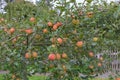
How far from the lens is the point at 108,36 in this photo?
9.84 ft

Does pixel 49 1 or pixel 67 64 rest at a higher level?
pixel 49 1

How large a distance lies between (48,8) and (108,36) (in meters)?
0.58

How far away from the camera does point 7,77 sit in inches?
130

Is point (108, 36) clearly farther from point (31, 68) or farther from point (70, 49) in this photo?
point (31, 68)

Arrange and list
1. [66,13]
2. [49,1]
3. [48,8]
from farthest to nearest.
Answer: [49,1], [48,8], [66,13]

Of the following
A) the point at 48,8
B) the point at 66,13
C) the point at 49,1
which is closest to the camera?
the point at 66,13

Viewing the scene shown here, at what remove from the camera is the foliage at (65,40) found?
274 cm

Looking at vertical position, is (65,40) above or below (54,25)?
below

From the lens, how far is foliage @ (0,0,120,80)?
274 cm

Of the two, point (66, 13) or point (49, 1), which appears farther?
point (49, 1)

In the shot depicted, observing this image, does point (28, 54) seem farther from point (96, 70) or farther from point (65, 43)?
point (96, 70)

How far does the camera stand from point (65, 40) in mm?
2703

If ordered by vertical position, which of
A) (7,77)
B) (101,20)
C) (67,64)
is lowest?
(7,77)

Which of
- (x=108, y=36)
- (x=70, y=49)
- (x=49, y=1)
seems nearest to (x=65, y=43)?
(x=70, y=49)
